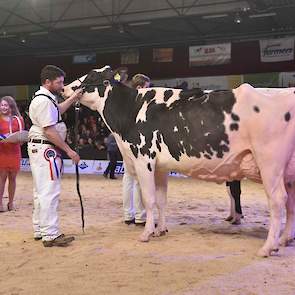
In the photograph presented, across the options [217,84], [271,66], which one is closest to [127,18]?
[217,84]

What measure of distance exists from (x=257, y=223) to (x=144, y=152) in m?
1.98

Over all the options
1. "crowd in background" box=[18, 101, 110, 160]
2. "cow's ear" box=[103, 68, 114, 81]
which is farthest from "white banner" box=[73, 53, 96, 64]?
"cow's ear" box=[103, 68, 114, 81]

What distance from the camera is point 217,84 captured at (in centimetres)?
1577

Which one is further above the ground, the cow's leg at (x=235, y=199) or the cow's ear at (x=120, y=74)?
the cow's ear at (x=120, y=74)

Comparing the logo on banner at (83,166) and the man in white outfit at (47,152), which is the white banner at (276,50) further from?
the man in white outfit at (47,152)

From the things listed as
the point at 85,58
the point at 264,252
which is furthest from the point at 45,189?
the point at 85,58

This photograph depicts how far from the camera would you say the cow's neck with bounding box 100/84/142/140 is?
5105 millimetres

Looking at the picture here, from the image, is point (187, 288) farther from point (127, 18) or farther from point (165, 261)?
point (127, 18)

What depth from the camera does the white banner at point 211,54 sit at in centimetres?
1559

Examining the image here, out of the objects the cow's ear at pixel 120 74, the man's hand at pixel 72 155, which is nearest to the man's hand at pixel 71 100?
the cow's ear at pixel 120 74

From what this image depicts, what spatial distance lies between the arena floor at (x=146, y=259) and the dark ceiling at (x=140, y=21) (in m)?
8.20

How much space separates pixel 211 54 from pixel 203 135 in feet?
38.3

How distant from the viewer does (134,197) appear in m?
5.80

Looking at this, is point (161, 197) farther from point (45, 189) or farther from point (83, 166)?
point (83, 166)
